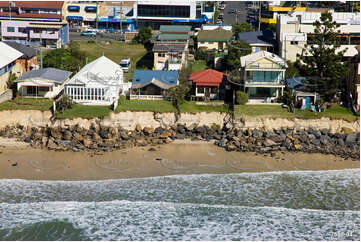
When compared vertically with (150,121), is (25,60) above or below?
above

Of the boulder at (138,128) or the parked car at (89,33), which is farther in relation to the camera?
the parked car at (89,33)

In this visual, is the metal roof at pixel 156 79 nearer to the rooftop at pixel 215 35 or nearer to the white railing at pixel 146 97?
the white railing at pixel 146 97

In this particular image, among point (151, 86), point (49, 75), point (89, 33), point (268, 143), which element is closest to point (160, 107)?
point (151, 86)

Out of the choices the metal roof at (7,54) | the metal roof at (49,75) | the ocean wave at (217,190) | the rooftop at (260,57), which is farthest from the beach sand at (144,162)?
the metal roof at (7,54)

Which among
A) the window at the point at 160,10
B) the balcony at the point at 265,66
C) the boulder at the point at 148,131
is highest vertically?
the window at the point at 160,10

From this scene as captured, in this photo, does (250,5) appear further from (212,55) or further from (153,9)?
(212,55)

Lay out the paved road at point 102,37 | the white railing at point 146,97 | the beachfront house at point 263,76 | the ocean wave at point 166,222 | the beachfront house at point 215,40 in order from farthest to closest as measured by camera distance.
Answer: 1. the paved road at point 102,37
2. the beachfront house at point 215,40
3. the beachfront house at point 263,76
4. the white railing at point 146,97
5. the ocean wave at point 166,222

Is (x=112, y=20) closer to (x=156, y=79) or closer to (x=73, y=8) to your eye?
(x=73, y=8)
